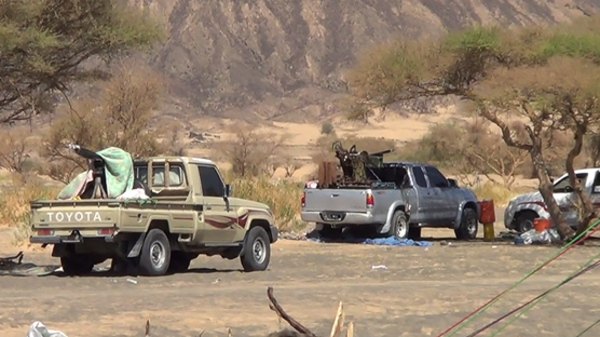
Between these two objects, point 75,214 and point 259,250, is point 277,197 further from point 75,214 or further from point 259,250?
point 75,214

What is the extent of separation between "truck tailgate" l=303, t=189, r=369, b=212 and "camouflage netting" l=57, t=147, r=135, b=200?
843 centimetres

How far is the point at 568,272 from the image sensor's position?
750 inches

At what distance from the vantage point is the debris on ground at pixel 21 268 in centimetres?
1825

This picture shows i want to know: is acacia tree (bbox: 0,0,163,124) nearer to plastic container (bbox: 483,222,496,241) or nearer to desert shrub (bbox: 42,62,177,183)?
plastic container (bbox: 483,222,496,241)

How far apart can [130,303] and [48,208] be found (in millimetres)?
3519

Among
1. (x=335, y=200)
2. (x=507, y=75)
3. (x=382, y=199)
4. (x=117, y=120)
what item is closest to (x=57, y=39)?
(x=335, y=200)

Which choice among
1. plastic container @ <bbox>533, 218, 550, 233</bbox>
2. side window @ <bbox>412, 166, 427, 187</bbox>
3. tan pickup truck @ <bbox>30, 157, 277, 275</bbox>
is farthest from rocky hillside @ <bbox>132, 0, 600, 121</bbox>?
tan pickup truck @ <bbox>30, 157, 277, 275</bbox>

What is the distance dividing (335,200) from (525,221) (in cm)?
488

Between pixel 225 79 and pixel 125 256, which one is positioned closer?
pixel 125 256

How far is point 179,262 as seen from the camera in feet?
63.2

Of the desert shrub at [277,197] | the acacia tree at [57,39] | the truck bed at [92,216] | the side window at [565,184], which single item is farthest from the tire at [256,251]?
the desert shrub at [277,197]

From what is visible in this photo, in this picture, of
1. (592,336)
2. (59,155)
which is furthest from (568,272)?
(59,155)

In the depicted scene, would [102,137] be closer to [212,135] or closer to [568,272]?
[568,272]

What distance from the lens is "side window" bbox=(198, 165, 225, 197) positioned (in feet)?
60.4
